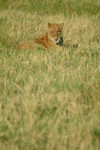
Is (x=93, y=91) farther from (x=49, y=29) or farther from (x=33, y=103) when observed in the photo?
(x=49, y=29)

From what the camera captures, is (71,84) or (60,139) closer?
(60,139)

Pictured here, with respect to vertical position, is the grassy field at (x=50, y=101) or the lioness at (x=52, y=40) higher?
the lioness at (x=52, y=40)

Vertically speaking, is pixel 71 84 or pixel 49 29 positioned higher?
pixel 49 29

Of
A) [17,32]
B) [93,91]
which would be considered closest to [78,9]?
[17,32]

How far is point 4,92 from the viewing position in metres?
4.38

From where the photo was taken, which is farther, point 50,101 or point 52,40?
point 52,40

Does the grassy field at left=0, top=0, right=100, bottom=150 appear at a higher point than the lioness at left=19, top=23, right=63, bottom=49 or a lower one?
lower

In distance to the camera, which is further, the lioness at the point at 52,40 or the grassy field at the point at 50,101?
the lioness at the point at 52,40

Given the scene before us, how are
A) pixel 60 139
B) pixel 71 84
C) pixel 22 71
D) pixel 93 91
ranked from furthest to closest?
pixel 22 71, pixel 71 84, pixel 93 91, pixel 60 139

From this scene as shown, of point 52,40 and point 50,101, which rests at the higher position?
point 52,40

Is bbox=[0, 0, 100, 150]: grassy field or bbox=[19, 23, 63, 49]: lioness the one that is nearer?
bbox=[0, 0, 100, 150]: grassy field

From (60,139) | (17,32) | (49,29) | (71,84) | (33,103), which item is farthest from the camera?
(17,32)

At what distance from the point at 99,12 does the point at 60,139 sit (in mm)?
13094

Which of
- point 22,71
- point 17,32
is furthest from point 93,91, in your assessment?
point 17,32
